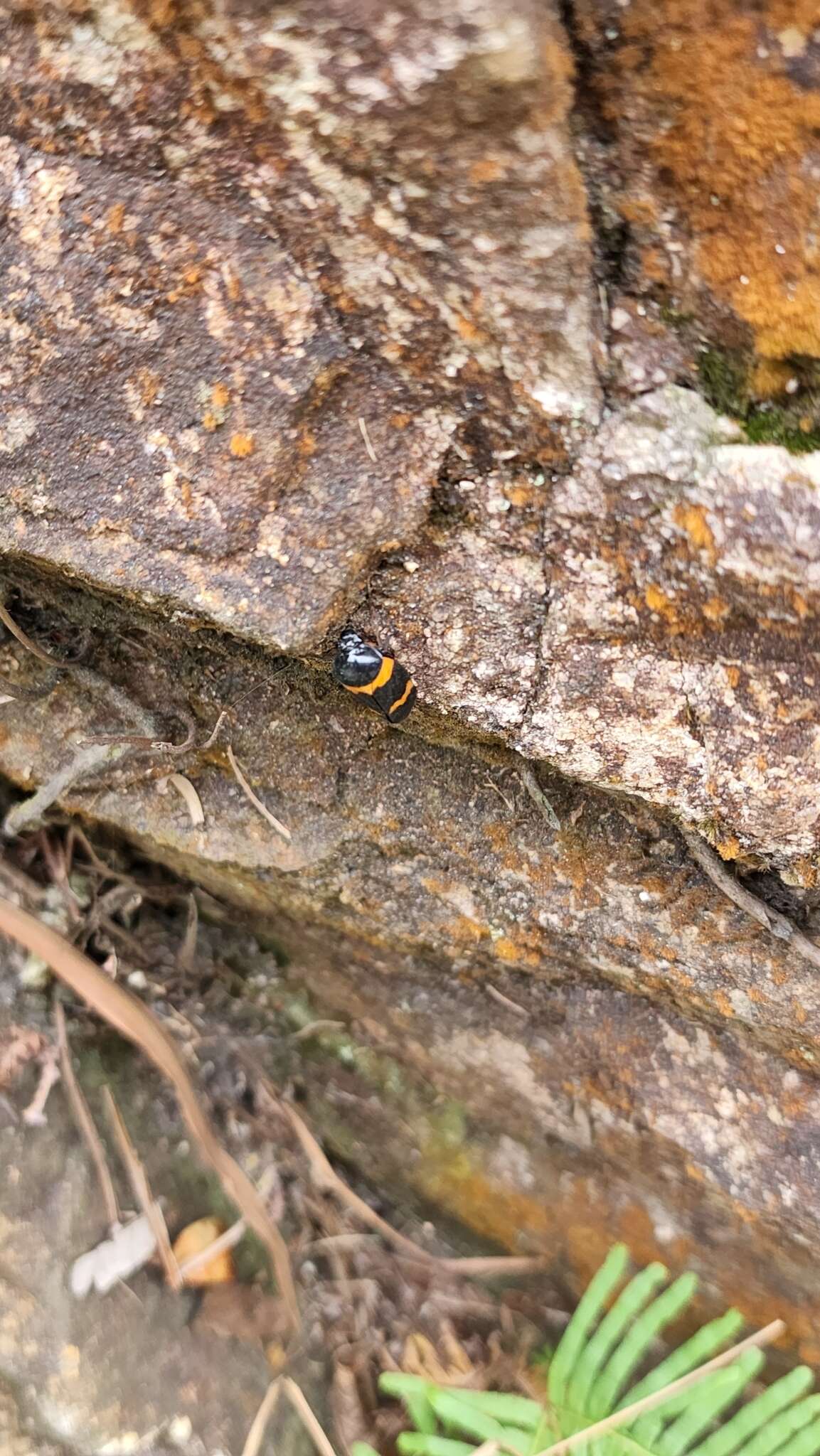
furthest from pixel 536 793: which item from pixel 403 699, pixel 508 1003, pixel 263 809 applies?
pixel 508 1003

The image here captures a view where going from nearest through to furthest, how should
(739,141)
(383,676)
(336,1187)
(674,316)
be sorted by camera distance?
(739,141), (674,316), (383,676), (336,1187)

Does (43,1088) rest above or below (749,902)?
below

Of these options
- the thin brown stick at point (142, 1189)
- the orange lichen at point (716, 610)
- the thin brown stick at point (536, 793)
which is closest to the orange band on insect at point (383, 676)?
the thin brown stick at point (536, 793)

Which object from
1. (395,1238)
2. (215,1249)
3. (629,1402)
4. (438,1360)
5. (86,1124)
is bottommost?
(438,1360)

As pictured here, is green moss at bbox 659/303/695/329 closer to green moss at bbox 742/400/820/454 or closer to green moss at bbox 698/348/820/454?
green moss at bbox 698/348/820/454

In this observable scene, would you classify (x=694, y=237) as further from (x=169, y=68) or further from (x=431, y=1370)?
(x=431, y=1370)

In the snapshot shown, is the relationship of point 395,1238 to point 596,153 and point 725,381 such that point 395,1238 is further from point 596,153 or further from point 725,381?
point 596,153

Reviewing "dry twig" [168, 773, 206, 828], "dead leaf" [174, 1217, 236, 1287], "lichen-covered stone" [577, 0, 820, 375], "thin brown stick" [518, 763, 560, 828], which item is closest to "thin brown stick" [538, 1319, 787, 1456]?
"dead leaf" [174, 1217, 236, 1287]
